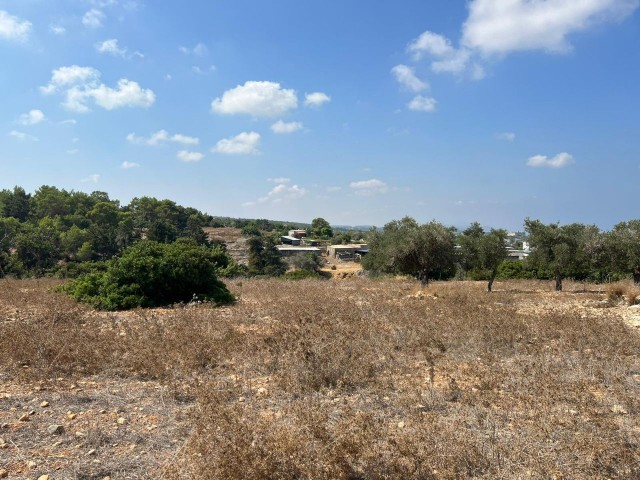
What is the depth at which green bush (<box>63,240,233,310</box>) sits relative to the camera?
1263 centimetres

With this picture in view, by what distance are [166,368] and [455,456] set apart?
13.1 ft

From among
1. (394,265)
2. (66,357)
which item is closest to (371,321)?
A: (66,357)

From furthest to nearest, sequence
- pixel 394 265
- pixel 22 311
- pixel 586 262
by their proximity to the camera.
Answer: pixel 394 265 < pixel 586 262 < pixel 22 311

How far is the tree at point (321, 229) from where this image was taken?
393 feet

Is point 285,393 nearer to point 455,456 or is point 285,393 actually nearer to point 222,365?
point 222,365

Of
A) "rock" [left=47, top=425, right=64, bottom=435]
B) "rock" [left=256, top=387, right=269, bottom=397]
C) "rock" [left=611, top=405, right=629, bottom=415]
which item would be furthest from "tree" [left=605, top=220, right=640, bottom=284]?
"rock" [left=47, top=425, right=64, bottom=435]

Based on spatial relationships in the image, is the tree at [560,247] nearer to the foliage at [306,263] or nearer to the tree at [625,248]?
the tree at [625,248]

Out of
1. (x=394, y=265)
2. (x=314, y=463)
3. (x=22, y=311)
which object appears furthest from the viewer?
(x=394, y=265)

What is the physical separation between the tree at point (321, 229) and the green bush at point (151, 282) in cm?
10357

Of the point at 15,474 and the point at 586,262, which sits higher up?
the point at 586,262

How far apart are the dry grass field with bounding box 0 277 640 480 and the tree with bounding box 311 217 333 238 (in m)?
110

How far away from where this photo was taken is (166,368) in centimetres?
583

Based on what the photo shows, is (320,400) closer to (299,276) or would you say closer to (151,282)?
(151,282)

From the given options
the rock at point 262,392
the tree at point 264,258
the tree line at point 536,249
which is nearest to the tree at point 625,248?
the tree line at point 536,249
